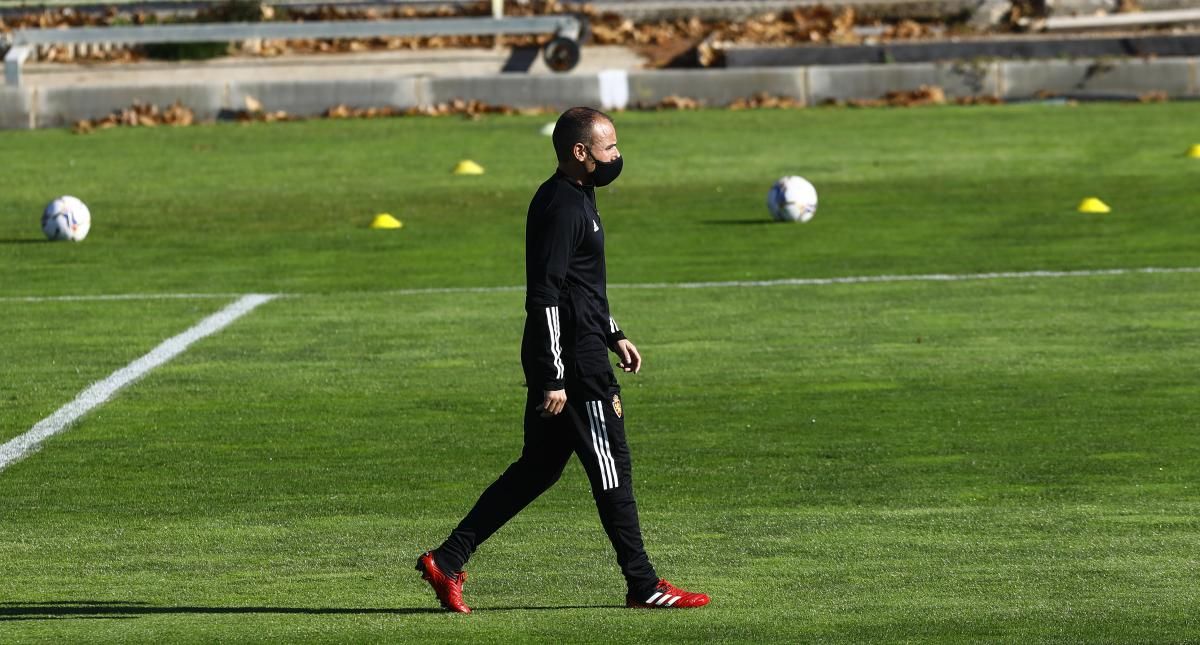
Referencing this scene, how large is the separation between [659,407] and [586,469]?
4.59 m

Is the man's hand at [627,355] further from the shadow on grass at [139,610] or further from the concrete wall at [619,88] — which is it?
the concrete wall at [619,88]

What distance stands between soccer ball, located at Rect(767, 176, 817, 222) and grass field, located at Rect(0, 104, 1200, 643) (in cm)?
26

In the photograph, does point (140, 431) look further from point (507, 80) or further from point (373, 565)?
point (507, 80)

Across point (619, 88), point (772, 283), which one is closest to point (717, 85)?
point (619, 88)

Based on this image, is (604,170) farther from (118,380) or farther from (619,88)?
(619,88)

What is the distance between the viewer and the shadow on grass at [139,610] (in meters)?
7.38

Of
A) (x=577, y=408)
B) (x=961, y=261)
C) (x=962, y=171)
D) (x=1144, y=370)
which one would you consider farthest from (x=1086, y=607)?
(x=962, y=171)

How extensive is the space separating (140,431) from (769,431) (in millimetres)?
3279

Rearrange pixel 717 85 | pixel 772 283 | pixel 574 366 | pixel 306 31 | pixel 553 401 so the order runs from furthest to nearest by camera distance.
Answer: pixel 306 31 < pixel 717 85 < pixel 772 283 < pixel 574 366 < pixel 553 401

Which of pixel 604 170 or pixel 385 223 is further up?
pixel 604 170

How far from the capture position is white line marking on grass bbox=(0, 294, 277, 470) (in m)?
11.2

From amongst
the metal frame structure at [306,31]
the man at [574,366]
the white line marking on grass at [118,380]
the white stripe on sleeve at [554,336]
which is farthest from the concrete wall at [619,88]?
the white stripe on sleeve at [554,336]

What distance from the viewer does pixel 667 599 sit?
7.34 metres

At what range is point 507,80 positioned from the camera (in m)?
30.3
